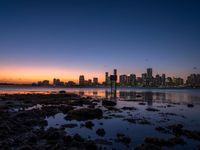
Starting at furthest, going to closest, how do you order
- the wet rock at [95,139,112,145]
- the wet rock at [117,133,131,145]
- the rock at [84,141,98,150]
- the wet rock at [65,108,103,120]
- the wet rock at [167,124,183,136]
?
1. the wet rock at [65,108,103,120]
2. the wet rock at [167,124,183,136]
3. the wet rock at [117,133,131,145]
4. the wet rock at [95,139,112,145]
5. the rock at [84,141,98,150]

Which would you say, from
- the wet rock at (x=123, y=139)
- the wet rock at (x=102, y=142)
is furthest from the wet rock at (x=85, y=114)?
the wet rock at (x=102, y=142)

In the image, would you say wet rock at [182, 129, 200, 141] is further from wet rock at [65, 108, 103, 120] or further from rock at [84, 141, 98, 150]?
wet rock at [65, 108, 103, 120]

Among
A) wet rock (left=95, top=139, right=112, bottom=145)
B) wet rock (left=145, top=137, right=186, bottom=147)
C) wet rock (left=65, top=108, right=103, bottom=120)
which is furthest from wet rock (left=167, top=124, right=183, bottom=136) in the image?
wet rock (left=65, top=108, right=103, bottom=120)

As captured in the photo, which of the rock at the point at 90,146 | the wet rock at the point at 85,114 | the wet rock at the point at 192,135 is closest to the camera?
the rock at the point at 90,146

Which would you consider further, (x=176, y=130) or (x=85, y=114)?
(x=85, y=114)

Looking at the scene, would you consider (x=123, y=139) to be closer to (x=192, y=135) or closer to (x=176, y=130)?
(x=192, y=135)

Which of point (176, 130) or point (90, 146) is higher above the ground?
point (90, 146)

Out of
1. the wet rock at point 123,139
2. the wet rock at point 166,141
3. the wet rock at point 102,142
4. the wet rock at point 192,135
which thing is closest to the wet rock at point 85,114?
the wet rock at point 123,139

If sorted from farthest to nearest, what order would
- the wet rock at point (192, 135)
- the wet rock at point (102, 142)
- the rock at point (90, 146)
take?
the wet rock at point (192, 135) < the wet rock at point (102, 142) < the rock at point (90, 146)

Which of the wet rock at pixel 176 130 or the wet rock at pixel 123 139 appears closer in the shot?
the wet rock at pixel 123 139

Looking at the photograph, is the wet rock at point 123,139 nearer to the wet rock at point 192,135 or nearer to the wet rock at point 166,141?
the wet rock at point 166,141

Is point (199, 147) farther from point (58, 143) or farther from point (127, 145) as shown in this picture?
point (58, 143)

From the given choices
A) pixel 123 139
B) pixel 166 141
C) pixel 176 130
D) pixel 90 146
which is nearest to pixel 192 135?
pixel 176 130

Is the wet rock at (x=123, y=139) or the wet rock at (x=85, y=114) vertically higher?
the wet rock at (x=85, y=114)
